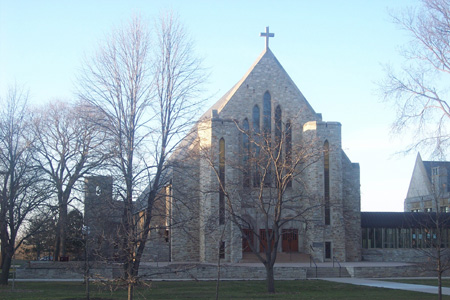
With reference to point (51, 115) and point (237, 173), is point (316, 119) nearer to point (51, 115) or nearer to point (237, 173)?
point (237, 173)

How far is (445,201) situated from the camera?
57844 millimetres

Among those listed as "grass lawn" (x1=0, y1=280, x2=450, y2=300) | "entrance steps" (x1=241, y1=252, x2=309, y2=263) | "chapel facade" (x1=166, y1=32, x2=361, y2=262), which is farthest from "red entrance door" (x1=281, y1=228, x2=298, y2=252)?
"grass lawn" (x1=0, y1=280, x2=450, y2=300)

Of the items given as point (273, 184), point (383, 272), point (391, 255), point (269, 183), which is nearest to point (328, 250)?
point (273, 184)

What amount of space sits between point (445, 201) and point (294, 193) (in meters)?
22.2

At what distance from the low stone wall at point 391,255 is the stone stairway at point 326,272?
10650 mm

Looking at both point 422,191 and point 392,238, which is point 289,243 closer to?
point 392,238

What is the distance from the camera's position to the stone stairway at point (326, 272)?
35544mm

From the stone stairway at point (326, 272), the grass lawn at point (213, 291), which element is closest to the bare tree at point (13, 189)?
the grass lawn at point (213, 291)

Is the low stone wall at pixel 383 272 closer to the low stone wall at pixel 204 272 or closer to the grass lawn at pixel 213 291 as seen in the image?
the low stone wall at pixel 204 272

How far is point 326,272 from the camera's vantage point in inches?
1426

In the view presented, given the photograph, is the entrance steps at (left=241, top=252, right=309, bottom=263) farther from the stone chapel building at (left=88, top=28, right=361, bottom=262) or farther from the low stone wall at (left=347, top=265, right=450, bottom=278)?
the low stone wall at (left=347, top=265, right=450, bottom=278)

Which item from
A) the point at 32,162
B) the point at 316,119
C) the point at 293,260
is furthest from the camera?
the point at 316,119

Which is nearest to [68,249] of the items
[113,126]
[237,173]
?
[237,173]

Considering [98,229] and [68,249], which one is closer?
[98,229]
